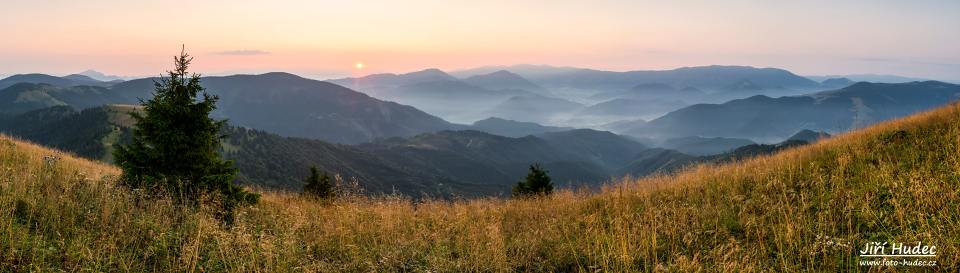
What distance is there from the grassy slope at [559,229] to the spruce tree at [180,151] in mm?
733

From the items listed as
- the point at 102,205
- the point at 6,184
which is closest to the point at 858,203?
the point at 102,205

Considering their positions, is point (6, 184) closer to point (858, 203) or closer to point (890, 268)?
point (890, 268)

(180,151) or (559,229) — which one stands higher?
(180,151)

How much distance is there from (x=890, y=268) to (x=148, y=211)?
9.15m

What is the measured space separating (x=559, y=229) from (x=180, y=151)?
7.79 metres

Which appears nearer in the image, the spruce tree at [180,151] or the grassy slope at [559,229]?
the grassy slope at [559,229]

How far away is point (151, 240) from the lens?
605 centimetres

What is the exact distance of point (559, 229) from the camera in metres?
7.22

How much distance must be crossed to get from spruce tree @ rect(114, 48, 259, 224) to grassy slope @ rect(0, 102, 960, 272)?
733mm

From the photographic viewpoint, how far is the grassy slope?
5.03 m

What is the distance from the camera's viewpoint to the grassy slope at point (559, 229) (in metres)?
5.03

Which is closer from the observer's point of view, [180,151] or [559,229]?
[559,229]

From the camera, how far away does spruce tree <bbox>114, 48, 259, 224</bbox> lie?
29.3ft

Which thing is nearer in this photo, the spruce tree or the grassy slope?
the grassy slope
